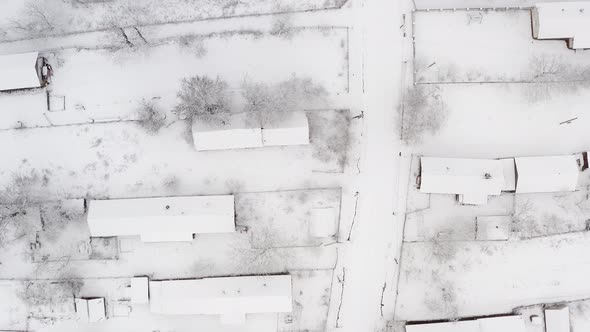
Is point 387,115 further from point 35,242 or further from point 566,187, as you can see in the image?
point 35,242

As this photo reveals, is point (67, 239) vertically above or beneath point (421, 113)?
beneath

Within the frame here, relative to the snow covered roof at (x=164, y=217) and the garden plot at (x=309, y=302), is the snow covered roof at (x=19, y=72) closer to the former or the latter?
the snow covered roof at (x=164, y=217)

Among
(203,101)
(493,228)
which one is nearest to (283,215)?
(203,101)

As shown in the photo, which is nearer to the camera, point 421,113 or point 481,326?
point 481,326

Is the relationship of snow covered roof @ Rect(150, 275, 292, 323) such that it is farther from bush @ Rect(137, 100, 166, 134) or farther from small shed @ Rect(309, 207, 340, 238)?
bush @ Rect(137, 100, 166, 134)

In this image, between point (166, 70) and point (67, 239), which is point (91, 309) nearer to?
point (67, 239)

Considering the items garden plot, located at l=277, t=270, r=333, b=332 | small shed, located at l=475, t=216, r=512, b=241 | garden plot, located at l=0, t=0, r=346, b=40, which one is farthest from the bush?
small shed, located at l=475, t=216, r=512, b=241

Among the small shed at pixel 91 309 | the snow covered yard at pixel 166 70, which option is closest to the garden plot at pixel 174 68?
the snow covered yard at pixel 166 70

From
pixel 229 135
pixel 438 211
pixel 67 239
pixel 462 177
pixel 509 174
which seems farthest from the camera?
pixel 67 239
